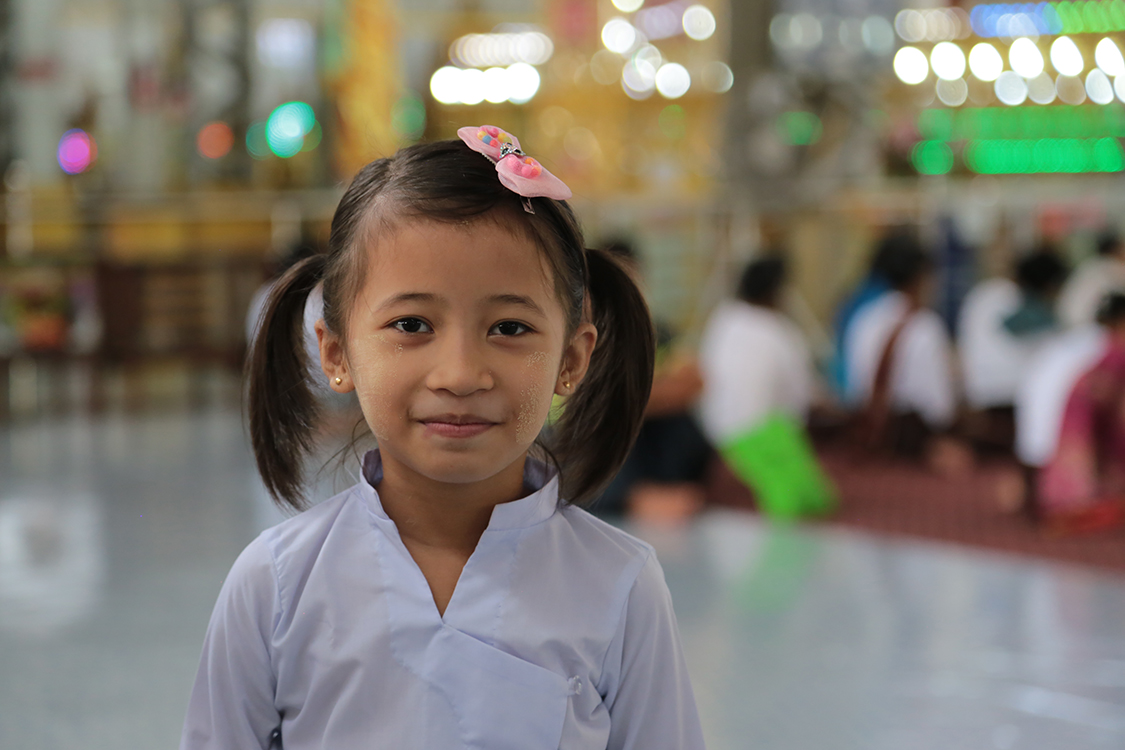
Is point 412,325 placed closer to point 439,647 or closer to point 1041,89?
point 439,647

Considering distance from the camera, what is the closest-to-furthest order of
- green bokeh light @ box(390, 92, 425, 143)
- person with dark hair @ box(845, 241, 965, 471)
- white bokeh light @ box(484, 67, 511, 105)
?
1. person with dark hair @ box(845, 241, 965, 471)
2. green bokeh light @ box(390, 92, 425, 143)
3. white bokeh light @ box(484, 67, 511, 105)

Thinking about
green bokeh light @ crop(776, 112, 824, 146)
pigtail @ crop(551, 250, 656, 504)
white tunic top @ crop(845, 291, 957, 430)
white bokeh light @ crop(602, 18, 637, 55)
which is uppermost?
white bokeh light @ crop(602, 18, 637, 55)

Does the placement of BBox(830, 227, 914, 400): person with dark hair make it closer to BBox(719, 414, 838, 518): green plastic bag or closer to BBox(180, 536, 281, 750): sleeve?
BBox(719, 414, 838, 518): green plastic bag

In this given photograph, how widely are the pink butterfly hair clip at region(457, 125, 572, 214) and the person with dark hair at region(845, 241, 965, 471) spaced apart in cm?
390

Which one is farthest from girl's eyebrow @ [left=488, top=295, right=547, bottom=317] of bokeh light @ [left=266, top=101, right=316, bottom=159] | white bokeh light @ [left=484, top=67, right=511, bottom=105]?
white bokeh light @ [left=484, top=67, right=511, bottom=105]

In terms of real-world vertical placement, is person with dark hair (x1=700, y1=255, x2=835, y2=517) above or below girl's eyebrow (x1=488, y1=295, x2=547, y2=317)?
below

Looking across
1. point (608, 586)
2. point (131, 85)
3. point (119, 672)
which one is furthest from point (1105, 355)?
point (131, 85)

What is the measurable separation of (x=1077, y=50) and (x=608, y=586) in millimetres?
9130

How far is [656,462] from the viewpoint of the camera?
402cm

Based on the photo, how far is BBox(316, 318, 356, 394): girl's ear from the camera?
3.21 feet

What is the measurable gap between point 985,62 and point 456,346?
29.3 ft

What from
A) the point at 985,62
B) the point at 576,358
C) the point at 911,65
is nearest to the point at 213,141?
the point at 911,65

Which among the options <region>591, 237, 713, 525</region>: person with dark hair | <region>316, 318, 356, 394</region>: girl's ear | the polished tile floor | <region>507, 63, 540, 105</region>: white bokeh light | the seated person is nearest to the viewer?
<region>316, 318, 356, 394</region>: girl's ear

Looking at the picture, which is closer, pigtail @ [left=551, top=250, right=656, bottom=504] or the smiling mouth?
the smiling mouth
